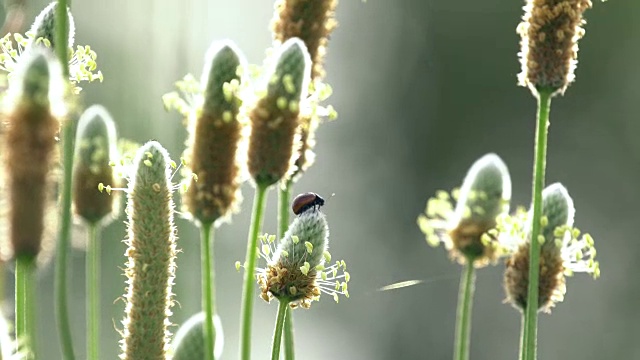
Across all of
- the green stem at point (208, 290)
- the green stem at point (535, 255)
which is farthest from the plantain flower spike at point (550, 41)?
the green stem at point (208, 290)

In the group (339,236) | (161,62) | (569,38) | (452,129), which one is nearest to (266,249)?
(569,38)

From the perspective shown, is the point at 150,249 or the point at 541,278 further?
the point at 541,278

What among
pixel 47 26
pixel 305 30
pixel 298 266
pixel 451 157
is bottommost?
pixel 298 266

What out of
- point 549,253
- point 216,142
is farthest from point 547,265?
point 216,142

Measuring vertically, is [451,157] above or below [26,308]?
above

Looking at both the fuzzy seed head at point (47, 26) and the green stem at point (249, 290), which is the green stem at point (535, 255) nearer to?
the green stem at point (249, 290)

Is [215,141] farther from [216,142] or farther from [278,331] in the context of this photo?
[278,331]
